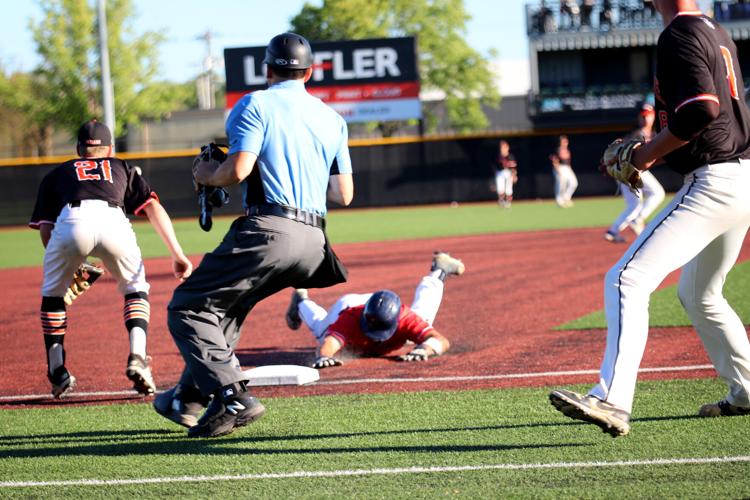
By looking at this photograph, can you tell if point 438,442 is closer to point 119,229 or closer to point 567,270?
point 119,229

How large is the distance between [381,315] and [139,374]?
6.37ft

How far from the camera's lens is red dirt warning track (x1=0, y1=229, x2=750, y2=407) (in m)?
7.34

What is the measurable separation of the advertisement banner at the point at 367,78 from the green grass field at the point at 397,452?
2687 centimetres

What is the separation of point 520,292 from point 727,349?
688cm

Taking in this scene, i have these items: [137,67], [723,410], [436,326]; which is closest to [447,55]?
[137,67]

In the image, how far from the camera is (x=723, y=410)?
5.41 metres

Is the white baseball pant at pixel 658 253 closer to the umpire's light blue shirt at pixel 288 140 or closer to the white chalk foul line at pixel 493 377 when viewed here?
the umpire's light blue shirt at pixel 288 140

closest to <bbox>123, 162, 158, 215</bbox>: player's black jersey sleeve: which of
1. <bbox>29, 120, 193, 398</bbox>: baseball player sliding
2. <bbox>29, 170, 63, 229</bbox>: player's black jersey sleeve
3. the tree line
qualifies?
<bbox>29, 120, 193, 398</bbox>: baseball player sliding

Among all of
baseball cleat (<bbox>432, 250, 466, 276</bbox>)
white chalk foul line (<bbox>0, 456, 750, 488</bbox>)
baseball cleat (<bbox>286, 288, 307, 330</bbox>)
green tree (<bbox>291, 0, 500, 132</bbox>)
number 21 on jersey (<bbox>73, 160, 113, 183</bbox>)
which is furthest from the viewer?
green tree (<bbox>291, 0, 500, 132</bbox>)

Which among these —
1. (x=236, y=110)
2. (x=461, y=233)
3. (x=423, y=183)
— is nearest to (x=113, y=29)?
(x=423, y=183)

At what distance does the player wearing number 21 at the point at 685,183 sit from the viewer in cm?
463

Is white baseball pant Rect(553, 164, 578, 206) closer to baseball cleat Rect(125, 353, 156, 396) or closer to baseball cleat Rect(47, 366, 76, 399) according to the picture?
baseball cleat Rect(125, 353, 156, 396)

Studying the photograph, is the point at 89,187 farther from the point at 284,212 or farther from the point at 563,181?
the point at 563,181

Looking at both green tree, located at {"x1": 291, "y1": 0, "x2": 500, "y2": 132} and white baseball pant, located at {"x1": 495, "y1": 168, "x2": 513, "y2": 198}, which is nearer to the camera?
white baseball pant, located at {"x1": 495, "y1": 168, "x2": 513, "y2": 198}
